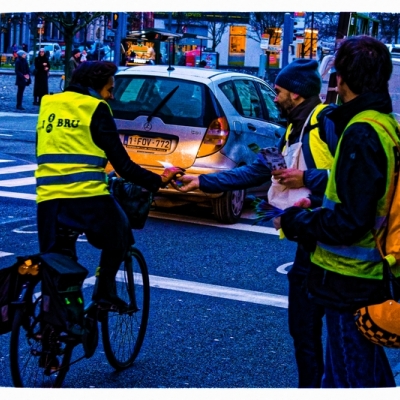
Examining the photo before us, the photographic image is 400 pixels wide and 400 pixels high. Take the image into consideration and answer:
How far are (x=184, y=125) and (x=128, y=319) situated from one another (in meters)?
5.09

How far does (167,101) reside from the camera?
1048cm

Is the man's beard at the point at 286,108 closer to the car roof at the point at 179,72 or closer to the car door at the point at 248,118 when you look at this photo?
the car roof at the point at 179,72

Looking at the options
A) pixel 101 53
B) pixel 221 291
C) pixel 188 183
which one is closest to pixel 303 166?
pixel 188 183

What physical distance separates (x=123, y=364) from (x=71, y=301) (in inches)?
36.6

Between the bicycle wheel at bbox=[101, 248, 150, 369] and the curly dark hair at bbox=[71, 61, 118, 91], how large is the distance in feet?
3.18

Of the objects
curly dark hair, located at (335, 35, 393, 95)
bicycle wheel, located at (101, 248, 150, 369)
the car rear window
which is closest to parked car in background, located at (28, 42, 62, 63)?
the car rear window

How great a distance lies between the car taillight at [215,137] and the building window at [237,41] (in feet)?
182

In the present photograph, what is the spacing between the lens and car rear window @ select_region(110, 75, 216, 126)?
10.4m

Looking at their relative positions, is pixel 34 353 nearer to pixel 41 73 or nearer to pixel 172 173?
pixel 172 173

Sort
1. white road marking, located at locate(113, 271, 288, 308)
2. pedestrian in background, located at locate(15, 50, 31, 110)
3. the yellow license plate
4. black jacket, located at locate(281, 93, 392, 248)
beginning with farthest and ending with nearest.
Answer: pedestrian in background, located at locate(15, 50, 31, 110) → the yellow license plate → white road marking, located at locate(113, 271, 288, 308) → black jacket, located at locate(281, 93, 392, 248)

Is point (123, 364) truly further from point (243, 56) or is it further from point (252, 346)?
point (243, 56)

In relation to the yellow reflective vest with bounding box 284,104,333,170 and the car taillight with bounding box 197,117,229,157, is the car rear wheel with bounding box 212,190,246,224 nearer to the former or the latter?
Answer: the car taillight with bounding box 197,117,229,157

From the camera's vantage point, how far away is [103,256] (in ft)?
16.4
